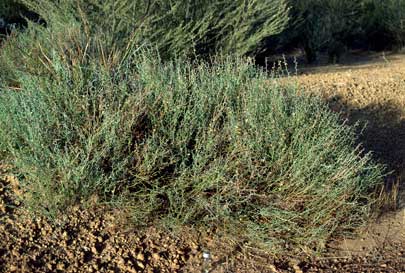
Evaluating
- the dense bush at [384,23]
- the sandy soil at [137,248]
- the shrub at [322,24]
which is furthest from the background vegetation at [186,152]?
the dense bush at [384,23]

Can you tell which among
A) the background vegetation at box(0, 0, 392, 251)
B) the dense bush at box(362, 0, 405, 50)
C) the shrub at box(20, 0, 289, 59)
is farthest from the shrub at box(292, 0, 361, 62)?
the background vegetation at box(0, 0, 392, 251)

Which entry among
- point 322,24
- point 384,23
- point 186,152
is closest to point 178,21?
point 186,152

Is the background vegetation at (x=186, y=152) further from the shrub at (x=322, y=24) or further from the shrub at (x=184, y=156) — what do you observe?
the shrub at (x=322, y=24)

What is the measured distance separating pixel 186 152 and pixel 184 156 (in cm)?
4

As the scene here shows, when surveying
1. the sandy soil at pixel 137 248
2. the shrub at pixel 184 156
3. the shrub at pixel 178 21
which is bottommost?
the sandy soil at pixel 137 248

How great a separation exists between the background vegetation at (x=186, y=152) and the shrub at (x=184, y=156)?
0.04 feet

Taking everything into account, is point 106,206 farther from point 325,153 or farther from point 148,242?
point 325,153

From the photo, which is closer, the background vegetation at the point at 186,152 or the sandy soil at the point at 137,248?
the sandy soil at the point at 137,248

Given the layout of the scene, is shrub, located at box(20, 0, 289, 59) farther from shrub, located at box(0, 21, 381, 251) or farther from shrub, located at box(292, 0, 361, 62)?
shrub, located at box(292, 0, 361, 62)

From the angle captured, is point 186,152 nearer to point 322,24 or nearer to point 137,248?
point 137,248

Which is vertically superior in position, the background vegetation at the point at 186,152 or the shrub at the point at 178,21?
the shrub at the point at 178,21

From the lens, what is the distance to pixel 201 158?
4.90m

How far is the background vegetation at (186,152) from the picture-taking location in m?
4.80

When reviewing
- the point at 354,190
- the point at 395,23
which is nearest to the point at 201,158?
the point at 354,190
